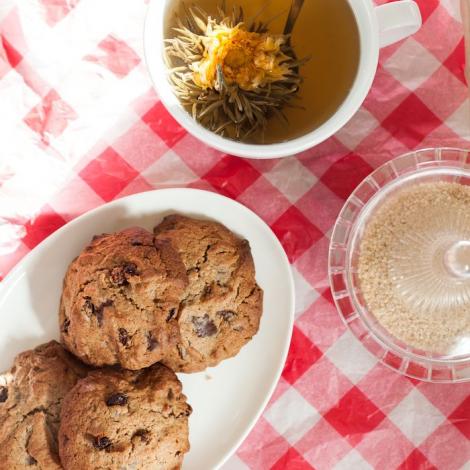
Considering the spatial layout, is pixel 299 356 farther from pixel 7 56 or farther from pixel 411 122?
pixel 7 56

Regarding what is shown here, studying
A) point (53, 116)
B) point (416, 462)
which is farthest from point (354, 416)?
point (53, 116)

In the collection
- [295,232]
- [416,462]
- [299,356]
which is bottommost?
[416,462]

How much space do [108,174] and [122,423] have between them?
0.35m

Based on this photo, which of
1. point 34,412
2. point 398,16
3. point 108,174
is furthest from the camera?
point 108,174

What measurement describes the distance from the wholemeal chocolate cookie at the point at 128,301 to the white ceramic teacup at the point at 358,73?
162 mm

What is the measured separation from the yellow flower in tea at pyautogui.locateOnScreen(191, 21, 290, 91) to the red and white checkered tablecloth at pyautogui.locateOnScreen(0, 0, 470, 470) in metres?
0.16

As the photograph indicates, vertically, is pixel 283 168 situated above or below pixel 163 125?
below

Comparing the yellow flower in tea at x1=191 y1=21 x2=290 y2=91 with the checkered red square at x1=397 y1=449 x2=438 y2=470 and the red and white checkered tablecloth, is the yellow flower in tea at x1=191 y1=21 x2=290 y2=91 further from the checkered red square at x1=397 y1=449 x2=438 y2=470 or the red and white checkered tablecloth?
the checkered red square at x1=397 y1=449 x2=438 y2=470

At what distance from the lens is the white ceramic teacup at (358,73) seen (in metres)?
0.81

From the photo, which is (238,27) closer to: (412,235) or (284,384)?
(412,235)

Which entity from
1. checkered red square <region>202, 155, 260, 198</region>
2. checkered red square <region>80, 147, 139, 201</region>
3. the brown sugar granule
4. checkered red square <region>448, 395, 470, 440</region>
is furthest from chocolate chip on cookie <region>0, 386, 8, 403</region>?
checkered red square <region>448, 395, 470, 440</region>

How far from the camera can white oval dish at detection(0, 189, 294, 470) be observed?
957mm

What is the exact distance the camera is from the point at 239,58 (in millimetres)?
858

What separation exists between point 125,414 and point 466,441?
499 millimetres
